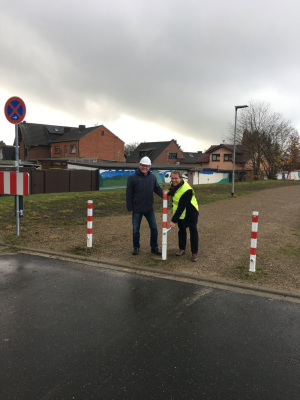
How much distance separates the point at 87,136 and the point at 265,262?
50024 mm

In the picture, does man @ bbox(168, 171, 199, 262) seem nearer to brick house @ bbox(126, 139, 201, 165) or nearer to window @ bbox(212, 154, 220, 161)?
brick house @ bbox(126, 139, 201, 165)

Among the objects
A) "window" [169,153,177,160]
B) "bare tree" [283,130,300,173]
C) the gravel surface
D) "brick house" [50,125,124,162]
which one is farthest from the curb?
"window" [169,153,177,160]

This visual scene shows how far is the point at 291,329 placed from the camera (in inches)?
136

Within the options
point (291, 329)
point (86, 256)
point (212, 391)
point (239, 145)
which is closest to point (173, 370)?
point (212, 391)

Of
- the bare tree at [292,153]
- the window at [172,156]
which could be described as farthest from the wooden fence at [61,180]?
the window at [172,156]

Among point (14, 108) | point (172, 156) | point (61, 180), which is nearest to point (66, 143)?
point (172, 156)

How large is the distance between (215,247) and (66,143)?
50592 mm

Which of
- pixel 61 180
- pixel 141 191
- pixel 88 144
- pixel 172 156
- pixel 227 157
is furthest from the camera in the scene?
pixel 172 156

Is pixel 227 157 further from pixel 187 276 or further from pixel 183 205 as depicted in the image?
pixel 187 276

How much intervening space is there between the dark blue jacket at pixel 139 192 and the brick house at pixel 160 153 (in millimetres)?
58355

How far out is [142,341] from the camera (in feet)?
10.3

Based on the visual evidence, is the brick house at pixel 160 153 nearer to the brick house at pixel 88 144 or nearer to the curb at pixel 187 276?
the brick house at pixel 88 144

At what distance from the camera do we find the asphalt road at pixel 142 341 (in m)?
2.48

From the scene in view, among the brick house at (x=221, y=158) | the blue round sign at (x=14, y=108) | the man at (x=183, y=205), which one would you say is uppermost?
the brick house at (x=221, y=158)
